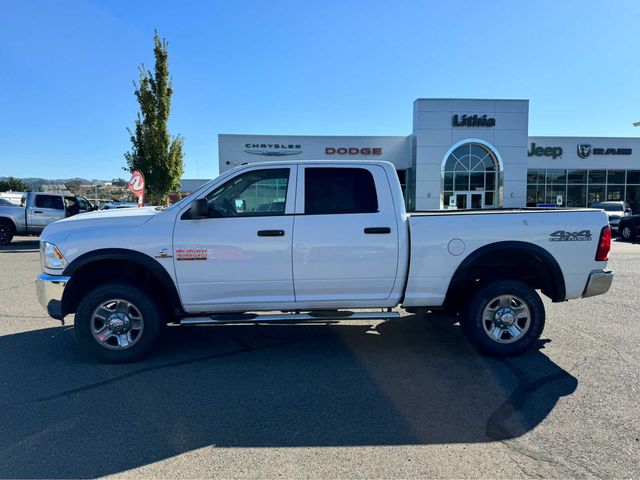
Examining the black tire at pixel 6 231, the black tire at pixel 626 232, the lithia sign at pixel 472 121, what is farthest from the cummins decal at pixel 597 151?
the black tire at pixel 6 231

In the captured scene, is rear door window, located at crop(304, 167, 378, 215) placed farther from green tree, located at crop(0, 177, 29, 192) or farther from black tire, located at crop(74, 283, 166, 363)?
green tree, located at crop(0, 177, 29, 192)

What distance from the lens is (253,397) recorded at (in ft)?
12.2

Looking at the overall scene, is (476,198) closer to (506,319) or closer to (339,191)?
(506,319)

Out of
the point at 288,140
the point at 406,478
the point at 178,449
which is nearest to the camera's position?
the point at 406,478

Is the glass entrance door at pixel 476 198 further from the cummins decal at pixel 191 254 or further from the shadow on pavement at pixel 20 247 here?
the cummins decal at pixel 191 254

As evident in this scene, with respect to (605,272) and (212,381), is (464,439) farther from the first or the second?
(605,272)

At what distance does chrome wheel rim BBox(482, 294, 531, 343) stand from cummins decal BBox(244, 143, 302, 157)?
88.1ft

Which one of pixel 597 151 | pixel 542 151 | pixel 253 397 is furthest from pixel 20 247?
pixel 597 151

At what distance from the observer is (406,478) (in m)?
2.66

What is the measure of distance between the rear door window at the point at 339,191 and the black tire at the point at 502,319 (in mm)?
1531

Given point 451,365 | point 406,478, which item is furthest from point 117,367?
point 451,365

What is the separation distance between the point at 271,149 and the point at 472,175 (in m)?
14.0

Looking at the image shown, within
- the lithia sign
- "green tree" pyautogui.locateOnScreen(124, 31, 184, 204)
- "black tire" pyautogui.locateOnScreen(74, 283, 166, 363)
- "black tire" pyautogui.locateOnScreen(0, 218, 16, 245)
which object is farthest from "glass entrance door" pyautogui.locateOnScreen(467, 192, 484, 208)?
"black tire" pyautogui.locateOnScreen(74, 283, 166, 363)

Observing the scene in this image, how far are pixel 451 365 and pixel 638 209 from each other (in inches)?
1496
